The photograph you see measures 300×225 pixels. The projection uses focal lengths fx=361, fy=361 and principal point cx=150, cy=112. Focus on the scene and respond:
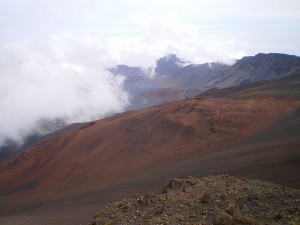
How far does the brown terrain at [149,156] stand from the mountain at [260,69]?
59.3 meters

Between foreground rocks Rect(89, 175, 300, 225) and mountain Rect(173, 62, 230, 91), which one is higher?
mountain Rect(173, 62, 230, 91)

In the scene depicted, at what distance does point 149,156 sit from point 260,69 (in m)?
88.7

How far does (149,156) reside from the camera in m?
32.4

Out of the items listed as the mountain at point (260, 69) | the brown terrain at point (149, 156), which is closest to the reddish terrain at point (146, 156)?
the brown terrain at point (149, 156)

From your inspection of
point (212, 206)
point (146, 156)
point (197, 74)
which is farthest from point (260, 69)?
point (212, 206)

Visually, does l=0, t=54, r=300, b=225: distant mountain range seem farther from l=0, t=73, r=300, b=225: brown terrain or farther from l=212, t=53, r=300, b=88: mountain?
l=212, t=53, r=300, b=88: mountain

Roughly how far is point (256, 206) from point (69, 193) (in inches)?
764

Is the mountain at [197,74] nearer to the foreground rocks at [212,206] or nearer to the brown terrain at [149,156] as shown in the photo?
the brown terrain at [149,156]

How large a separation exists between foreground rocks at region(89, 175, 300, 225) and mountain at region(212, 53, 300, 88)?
89.2 meters

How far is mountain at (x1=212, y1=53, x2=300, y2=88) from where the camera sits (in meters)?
102

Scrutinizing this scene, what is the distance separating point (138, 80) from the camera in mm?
186375

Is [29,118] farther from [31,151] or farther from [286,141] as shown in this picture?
[286,141]

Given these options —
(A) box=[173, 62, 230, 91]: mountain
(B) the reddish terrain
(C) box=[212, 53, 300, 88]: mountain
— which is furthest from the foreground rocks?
(A) box=[173, 62, 230, 91]: mountain

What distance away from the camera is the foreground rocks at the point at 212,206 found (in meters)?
10.3
